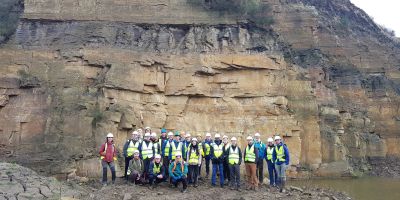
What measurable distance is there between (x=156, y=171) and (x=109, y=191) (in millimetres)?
1727

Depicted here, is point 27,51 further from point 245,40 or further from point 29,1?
point 245,40

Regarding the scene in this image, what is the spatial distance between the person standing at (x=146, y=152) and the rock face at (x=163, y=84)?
6.39 metres

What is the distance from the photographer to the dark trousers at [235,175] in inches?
611

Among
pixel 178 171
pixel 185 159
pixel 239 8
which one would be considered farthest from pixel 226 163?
pixel 239 8

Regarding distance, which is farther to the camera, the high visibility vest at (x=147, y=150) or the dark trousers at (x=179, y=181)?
the high visibility vest at (x=147, y=150)

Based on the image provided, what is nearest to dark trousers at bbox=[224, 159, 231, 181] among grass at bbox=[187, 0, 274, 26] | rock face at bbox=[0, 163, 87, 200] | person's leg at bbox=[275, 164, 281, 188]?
person's leg at bbox=[275, 164, 281, 188]

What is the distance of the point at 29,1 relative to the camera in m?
25.8

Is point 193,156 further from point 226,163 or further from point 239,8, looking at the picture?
point 239,8

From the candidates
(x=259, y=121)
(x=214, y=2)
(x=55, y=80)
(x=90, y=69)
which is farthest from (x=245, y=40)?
(x=55, y=80)

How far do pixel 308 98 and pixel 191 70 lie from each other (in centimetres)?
747

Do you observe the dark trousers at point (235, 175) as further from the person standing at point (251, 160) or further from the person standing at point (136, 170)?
the person standing at point (136, 170)

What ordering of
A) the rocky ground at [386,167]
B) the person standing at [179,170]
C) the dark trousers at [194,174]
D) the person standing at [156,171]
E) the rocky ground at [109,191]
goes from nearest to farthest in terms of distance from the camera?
the rocky ground at [109,191]
the person standing at [179,170]
the person standing at [156,171]
the dark trousers at [194,174]
the rocky ground at [386,167]

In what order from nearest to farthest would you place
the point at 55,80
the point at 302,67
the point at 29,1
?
the point at 55,80
the point at 29,1
the point at 302,67

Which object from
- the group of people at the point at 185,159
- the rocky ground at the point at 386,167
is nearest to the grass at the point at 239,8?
the rocky ground at the point at 386,167
